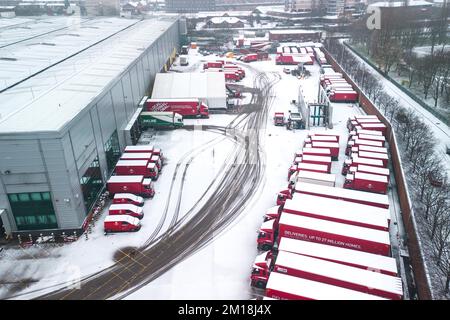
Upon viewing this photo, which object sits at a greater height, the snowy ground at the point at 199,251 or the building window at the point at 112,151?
the building window at the point at 112,151

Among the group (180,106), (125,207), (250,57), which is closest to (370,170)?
(125,207)

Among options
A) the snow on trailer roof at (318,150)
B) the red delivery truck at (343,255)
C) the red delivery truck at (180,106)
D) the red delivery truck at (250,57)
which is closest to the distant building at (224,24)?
the red delivery truck at (250,57)

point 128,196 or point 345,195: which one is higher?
point 345,195

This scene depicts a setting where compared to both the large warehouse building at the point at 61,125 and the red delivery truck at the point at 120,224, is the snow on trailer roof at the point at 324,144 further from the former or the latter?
the red delivery truck at the point at 120,224

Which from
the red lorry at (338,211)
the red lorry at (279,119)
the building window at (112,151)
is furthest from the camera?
the red lorry at (279,119)

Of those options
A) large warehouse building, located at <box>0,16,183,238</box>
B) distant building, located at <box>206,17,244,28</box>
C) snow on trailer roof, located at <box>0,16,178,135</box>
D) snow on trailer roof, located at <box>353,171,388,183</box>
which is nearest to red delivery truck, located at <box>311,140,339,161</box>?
snow on trailer roof, located at <box>353,171,388,183</box>

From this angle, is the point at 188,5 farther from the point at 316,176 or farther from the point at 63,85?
the point at 316,176
